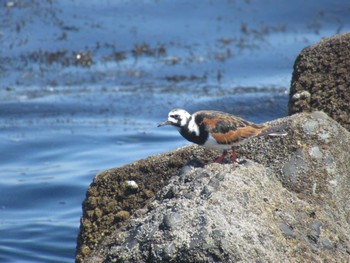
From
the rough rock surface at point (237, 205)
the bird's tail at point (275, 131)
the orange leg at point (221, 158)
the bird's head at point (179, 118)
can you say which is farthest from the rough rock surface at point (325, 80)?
the bird's head at point (179, 118)

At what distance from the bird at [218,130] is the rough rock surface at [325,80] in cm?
102

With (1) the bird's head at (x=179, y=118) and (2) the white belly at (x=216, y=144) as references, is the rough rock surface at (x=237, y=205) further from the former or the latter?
Result: (1) the bird's head at (x=179, y=118)

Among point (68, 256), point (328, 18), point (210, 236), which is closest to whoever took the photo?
point (210, 236)

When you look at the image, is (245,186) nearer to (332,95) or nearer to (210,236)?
(210,236)

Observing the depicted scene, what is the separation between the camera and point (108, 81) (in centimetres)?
1508

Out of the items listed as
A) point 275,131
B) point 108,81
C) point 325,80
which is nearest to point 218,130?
point 275,131

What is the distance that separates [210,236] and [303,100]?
2.57m

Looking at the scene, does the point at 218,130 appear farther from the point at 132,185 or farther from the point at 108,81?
the point at 108,81

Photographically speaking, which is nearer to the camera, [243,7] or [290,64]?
[290,64]

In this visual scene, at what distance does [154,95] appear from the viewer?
14.5 m

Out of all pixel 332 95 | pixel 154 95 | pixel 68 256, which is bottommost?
pixel 68 256

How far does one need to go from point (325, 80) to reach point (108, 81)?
26.1 ft

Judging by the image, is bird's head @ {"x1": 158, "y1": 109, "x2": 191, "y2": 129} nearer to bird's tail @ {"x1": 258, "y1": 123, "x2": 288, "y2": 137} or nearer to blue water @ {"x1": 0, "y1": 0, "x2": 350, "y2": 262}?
bird's tail @ {"x1": 258, "y1": 123, "x2": 288, "y2": 137}

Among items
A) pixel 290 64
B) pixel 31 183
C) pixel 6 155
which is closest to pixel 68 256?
pixel 31 183
